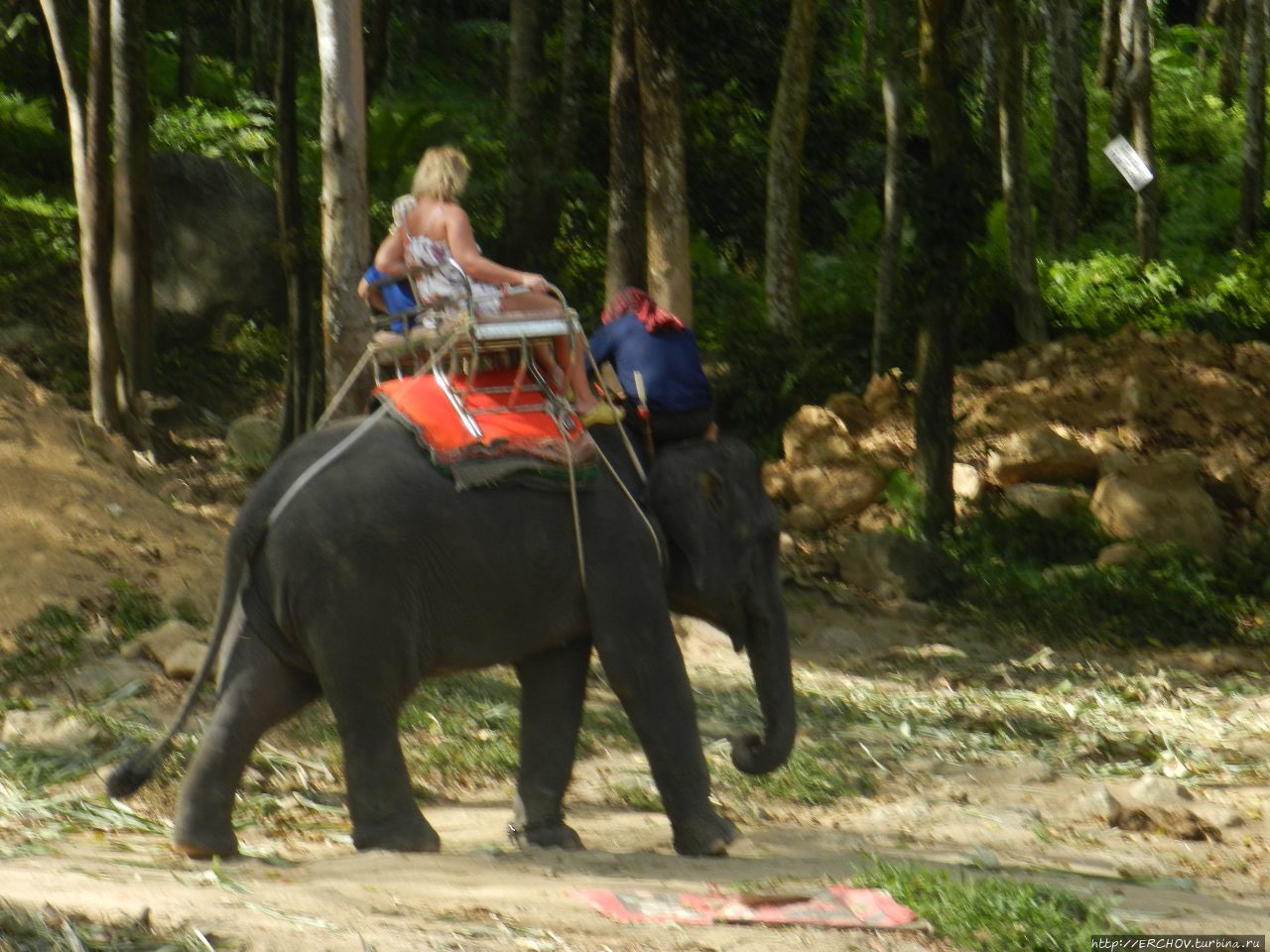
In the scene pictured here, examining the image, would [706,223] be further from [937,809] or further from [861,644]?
[937,809]

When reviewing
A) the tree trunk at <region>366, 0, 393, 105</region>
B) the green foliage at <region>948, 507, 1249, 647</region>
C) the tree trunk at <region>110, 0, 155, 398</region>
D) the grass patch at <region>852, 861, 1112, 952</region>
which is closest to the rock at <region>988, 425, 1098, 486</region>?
the green foliage at <region>948, 507, 1249, 647</region>

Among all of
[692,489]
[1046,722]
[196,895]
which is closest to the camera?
[196,895]

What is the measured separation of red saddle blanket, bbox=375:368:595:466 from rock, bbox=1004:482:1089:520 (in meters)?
7.48

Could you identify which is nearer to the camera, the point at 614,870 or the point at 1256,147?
the point at 614,870

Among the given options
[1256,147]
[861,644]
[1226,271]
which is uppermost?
[1256,147]

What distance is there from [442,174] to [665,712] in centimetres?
Answer: 207

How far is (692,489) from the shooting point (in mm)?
6238

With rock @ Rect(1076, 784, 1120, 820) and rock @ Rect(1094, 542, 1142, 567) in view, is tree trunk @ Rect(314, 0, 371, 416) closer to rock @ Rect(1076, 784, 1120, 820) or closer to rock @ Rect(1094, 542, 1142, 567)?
rock @ Rect(1076, 784, 1120, 820)

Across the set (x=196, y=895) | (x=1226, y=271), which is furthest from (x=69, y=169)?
(x=196, y=895)

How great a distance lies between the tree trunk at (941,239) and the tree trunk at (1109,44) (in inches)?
497

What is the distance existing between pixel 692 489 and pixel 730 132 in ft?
40.5

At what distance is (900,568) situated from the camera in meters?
12.0

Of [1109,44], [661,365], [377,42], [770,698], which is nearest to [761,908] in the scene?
[770,698]

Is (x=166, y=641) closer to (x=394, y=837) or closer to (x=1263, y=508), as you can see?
(x=394, y=837)
